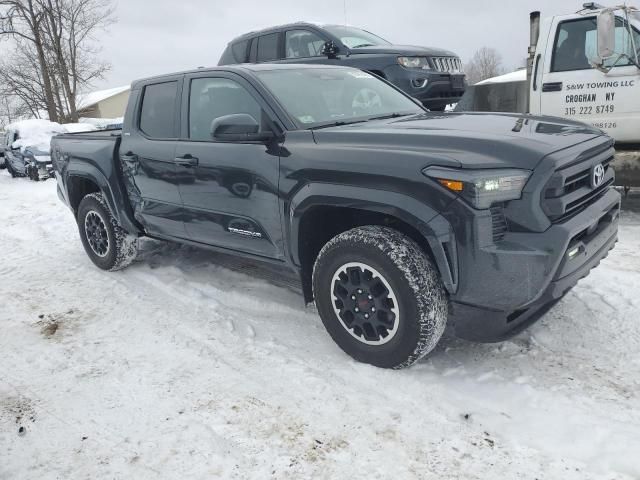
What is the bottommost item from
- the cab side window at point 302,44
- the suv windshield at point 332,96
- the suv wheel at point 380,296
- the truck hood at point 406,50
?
the suv wheel at point 380,296

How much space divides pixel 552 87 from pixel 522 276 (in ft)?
13.7

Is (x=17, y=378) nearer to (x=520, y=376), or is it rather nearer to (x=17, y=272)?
(x=17, y=272)

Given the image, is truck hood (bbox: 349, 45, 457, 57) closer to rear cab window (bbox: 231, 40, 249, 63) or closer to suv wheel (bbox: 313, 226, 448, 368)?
rear cab window (bbox: 231, 40, 249, 63)

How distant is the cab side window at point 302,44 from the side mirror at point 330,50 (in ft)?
0.83

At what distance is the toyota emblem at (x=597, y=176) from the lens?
9.55 feet

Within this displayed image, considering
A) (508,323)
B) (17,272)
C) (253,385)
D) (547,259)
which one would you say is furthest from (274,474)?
(17,272)

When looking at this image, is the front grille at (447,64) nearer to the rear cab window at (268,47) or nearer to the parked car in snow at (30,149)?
the rear cab window at (268,47)

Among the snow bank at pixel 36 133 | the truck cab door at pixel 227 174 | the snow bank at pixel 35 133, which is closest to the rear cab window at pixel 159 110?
the truck cab door at pixel 227 174

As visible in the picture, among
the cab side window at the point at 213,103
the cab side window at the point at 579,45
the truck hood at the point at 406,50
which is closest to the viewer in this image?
the cab side window at the point at 213,103

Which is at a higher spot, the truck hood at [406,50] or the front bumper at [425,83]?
the truck hood at [406,50]

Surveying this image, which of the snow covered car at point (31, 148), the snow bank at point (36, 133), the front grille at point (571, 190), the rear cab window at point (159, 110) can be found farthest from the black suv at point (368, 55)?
the snow bank at point (36, 133)

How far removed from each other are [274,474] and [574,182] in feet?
6.79

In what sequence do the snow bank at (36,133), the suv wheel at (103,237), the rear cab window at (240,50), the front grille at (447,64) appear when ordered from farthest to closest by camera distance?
the snow bank at (36,133), the rear cab window at (240,50), the front grille at (447,64), the suv wheel at (103,237)

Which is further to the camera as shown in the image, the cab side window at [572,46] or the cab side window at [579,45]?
the cab side window at [572,46]
